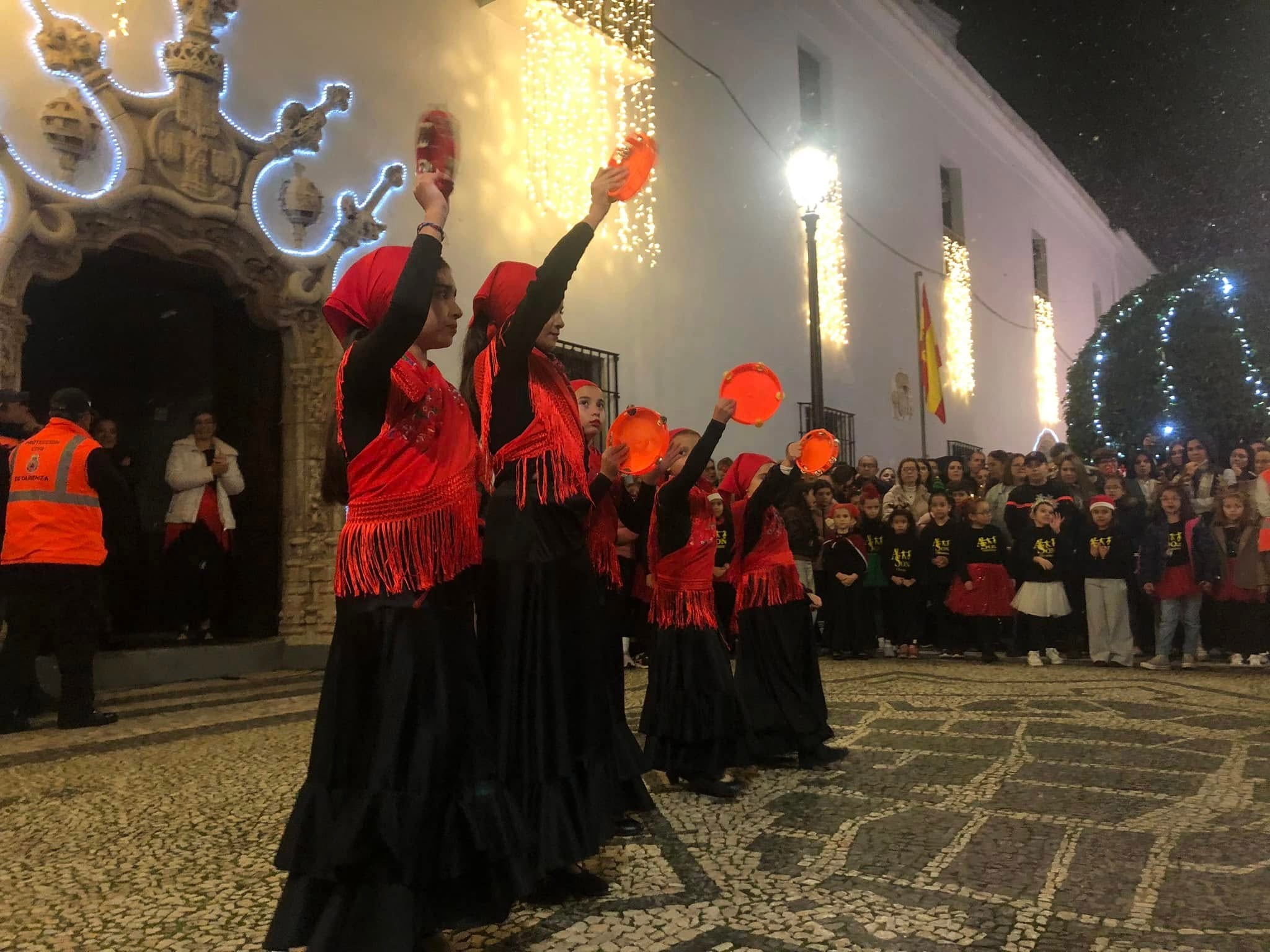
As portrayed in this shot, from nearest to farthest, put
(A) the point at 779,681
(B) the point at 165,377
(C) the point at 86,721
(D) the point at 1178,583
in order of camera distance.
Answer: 1. (A) the point at 779,681
2. (C) the point at 86,721
3. (D) the point at 1178,583
4. (B) the point at 165,377

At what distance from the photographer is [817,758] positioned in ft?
15.1

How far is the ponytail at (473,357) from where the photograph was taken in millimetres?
3084

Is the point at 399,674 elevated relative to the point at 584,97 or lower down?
lower down

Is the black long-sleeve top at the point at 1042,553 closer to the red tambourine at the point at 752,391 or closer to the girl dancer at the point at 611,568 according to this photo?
the red tambourine at the point at 752,391

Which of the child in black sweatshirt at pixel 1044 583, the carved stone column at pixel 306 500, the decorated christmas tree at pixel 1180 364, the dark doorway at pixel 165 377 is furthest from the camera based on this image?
the decorated christmas tree at pixel 1180 364

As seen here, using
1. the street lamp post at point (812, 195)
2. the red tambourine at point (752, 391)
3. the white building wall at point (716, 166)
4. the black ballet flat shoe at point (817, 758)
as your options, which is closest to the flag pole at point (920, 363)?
the white building wall at point (716, 166)

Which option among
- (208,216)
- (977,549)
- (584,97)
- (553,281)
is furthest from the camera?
(584,97)

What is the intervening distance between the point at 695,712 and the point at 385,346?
257 centimetres

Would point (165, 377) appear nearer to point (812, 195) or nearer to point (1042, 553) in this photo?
point (812, 195)

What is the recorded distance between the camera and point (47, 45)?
6.59 meters

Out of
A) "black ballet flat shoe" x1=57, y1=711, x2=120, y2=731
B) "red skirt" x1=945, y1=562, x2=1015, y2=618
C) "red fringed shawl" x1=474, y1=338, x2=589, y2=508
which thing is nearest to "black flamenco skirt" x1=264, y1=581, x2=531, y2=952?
"red fringed shawl" x1=474, y1=338, x2=589, y2=508

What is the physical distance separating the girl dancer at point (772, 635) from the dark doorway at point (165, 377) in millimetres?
5167

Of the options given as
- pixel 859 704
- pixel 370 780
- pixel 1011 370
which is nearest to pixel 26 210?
pixel 370 780

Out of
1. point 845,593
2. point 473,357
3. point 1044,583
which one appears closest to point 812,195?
point 845,593
